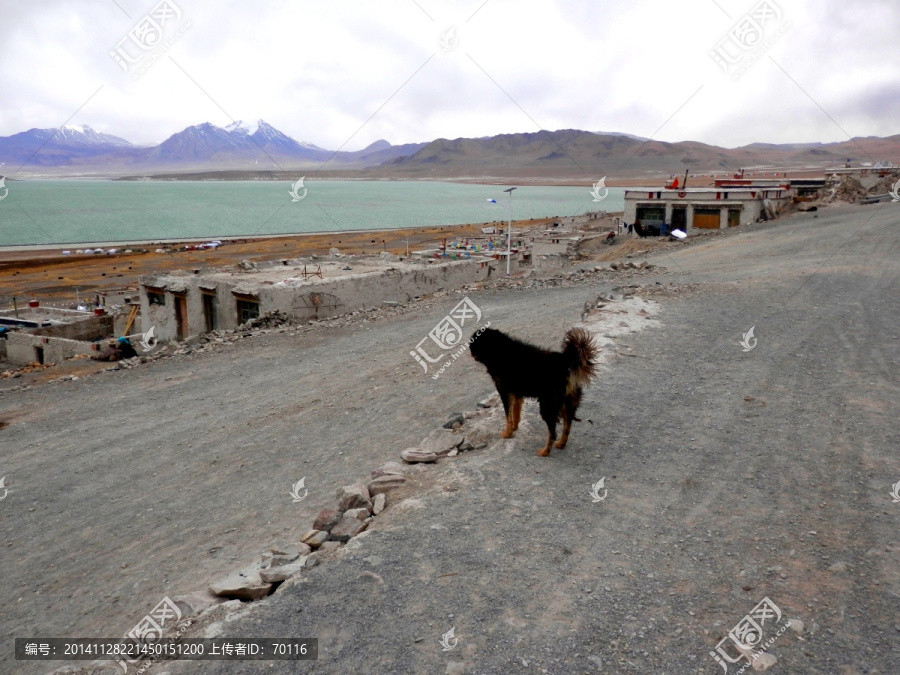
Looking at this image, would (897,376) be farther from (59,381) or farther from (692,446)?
(59,381)

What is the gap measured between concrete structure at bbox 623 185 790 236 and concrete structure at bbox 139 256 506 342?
18.9 m

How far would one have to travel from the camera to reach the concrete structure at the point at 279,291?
19.4 metres

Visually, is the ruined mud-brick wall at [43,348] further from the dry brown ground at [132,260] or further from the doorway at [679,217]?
the doorway at [679,217]

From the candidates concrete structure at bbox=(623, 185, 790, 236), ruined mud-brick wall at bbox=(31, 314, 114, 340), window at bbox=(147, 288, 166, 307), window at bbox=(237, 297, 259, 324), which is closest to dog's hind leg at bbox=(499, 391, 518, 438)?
window at bbox=(237, 297, 259, 324)

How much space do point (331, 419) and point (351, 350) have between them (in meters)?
4.60

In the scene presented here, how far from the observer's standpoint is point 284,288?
19.0 metres

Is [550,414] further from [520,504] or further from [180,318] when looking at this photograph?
[180,318]

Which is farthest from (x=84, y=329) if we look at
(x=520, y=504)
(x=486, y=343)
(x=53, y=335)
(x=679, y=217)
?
(x=679, y=217)

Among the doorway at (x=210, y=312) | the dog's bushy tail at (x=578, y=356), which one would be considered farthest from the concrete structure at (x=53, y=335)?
the dog's bushy tail at (x=578, y=356)

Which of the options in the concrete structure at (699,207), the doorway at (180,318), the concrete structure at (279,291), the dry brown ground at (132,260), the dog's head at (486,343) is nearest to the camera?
the dog's head at (486,343)

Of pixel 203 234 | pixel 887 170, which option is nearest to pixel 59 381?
pixel 887 170

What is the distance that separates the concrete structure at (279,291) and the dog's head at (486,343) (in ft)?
43.0

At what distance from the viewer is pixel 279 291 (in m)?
18.9

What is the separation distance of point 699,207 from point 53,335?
3232 centimetres
